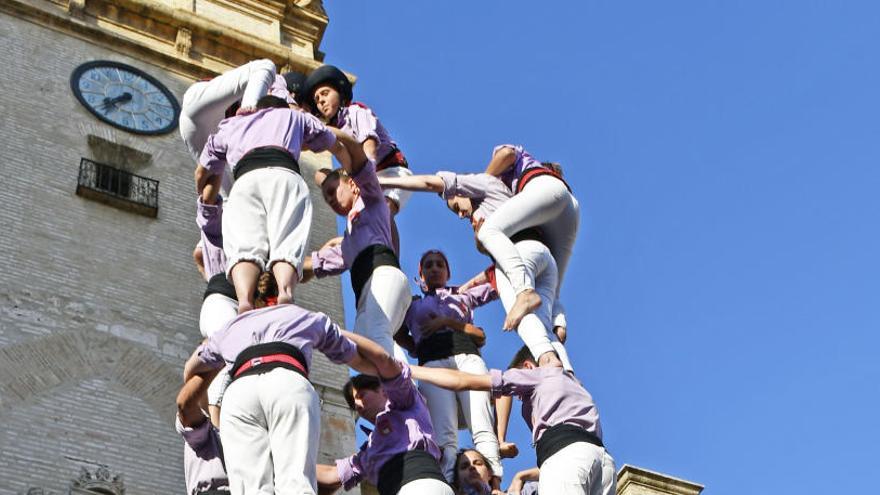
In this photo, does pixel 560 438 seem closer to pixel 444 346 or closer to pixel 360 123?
pixel 444 346

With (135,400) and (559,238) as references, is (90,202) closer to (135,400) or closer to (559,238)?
(135,400)

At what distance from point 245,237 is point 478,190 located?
3681mm

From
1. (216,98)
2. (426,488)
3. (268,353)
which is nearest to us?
(268,353)

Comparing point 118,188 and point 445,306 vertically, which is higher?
point 118,188

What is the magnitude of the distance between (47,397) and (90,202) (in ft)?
12.3

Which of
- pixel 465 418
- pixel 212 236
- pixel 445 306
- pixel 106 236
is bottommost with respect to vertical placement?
pixel 465 418

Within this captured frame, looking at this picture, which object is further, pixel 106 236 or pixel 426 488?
pixel 106 236

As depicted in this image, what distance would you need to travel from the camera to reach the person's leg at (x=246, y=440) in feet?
25.8

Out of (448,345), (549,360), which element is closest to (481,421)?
(448,345)

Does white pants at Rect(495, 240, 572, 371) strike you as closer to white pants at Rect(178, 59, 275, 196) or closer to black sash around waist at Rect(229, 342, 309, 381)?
white pants at Rect(178, 59, 275, 196)

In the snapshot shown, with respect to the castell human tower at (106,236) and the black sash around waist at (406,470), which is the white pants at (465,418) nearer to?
the black sash around waist at (406,470)

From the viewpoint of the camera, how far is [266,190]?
9.45 metres

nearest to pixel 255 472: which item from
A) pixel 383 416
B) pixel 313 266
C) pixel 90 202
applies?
pixel 383 416

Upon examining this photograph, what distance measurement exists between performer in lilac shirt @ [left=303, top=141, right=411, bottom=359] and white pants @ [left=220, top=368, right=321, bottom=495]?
1.89 m
